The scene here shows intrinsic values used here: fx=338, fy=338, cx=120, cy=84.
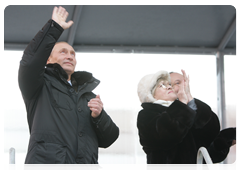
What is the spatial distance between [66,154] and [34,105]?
464 millimetres

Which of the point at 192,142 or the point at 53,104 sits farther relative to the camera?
the point at 192,142

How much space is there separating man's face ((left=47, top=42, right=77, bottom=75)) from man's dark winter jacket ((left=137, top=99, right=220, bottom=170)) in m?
0.79

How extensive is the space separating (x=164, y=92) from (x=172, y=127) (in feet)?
1.53

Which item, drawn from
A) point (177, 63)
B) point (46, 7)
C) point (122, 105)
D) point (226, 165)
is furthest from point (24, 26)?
point (226, 165)

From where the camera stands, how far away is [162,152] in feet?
10.0

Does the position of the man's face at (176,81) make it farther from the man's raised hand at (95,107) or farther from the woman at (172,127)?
the man's raised hand at (95,107)

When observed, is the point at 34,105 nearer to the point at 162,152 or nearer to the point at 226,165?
the point at 162,152

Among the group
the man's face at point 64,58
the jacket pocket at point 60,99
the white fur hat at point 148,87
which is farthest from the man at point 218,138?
the jacket pocket at point 60,99

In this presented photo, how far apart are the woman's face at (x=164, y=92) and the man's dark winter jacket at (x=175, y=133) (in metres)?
0.15

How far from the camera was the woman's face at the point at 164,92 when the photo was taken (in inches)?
125

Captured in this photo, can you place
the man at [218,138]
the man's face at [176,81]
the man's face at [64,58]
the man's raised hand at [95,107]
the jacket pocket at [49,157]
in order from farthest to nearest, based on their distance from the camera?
the man's face at [176,81]
the man at [218,138]
the man's face at [64,58]
the man's raised hand at [95,107]
the jacket pocket at [49,157]

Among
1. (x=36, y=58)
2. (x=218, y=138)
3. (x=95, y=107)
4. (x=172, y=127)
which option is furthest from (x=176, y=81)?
(x=36, y=58)

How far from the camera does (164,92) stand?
322cm

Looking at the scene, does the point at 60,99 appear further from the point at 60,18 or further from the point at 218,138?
the point at 218,138
